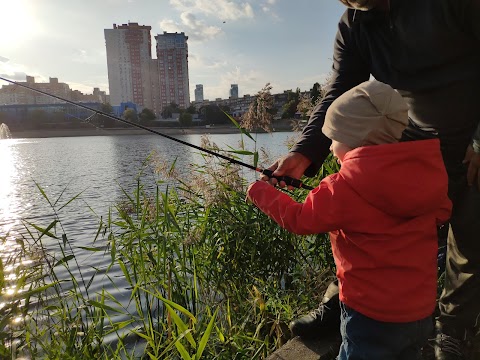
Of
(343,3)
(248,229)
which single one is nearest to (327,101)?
(343,3)

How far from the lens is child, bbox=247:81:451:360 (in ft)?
4.35

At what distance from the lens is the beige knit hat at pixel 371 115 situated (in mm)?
1365

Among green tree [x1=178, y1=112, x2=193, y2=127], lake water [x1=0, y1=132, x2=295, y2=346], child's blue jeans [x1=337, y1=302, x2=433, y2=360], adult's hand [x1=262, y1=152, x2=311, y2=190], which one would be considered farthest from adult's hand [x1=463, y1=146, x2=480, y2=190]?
green tree [x1=178, y1=112, x2=193, y2=127]

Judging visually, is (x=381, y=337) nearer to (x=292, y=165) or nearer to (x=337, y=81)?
(x=292, y=165)

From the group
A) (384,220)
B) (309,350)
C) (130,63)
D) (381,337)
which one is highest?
(130,63)

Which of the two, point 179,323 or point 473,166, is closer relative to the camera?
point 473,166

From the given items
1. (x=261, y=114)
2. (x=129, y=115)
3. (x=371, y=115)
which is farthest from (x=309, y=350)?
(x=129, y=115)

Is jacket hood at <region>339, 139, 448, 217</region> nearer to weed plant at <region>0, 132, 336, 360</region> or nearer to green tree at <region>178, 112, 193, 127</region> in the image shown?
weed plant at <region>0, 132, 336, 360</region>

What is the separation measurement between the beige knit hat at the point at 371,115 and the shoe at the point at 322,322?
1.02 metres

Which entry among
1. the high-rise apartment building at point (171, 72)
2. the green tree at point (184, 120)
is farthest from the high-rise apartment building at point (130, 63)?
the green tree at point (184, 120)

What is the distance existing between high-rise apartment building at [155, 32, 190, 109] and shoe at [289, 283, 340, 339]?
97.8 meters

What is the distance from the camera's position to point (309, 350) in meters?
2.00

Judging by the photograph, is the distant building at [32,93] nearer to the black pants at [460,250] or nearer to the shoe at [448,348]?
the black pants at [460,250]

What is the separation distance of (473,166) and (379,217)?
19.6 inches
